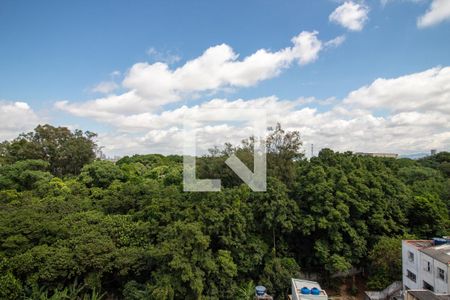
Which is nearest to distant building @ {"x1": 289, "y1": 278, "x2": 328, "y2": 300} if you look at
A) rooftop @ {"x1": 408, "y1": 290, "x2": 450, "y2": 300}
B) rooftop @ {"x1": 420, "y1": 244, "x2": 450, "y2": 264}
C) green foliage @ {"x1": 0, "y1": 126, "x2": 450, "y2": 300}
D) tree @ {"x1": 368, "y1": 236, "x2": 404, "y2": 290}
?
green foliage @ {"x1": 0, "y1": 126, "x2": 450, "y2": 300}

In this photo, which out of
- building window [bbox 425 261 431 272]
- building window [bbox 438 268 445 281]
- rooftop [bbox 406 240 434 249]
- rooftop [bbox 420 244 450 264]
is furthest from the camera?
rooftop [bbox 406 240 434 249]

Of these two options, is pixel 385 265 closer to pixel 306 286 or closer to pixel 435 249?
pixel 435 249

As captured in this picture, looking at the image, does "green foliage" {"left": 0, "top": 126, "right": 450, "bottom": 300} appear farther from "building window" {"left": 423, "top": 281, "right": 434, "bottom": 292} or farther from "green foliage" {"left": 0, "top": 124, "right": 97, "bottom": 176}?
"green foliage" {"left": 0, "top": 124, "right": 97, "bottom": 176}

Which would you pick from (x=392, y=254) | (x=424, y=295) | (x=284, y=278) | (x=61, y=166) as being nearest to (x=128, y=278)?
(x=284, y=278)

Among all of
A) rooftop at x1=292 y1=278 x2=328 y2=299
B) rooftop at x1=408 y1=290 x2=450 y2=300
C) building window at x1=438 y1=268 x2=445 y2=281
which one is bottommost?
rooftop at x1=292 y1=278 x2=328 y2=299

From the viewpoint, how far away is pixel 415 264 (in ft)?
29.8

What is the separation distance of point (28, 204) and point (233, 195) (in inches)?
348

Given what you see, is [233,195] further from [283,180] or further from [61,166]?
[61,166]

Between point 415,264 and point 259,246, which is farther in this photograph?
point 259,246

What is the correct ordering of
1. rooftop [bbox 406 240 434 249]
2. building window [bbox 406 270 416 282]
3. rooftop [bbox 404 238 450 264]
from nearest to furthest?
rooftop [bbox 404 238 450 264] < building window [bbox 406 270 416 282] < rooftop [bbox 406 240 434 249]

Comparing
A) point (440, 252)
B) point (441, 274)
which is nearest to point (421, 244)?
point (440, 252)

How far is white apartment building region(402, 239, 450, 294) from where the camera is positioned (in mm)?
7961

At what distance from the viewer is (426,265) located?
8641 millimetres

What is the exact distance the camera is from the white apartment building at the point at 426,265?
796 centimetres
